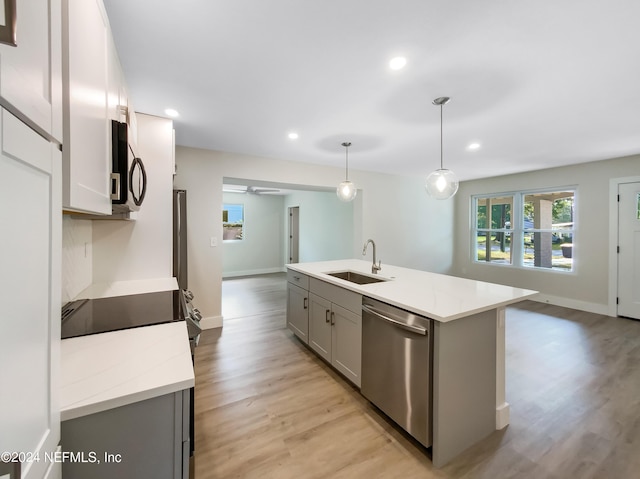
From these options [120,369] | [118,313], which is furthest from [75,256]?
[120,369]

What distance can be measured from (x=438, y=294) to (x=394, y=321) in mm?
432

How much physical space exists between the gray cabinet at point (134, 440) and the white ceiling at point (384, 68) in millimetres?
1790

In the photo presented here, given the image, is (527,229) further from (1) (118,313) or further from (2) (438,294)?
(1) (118,313)

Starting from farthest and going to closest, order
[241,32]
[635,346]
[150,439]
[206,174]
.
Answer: [206,174] → [635,346] → [241,32] → [150,439]

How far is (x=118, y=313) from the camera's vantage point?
1.53 meters

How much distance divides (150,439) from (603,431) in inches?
109

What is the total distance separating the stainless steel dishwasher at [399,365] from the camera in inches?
63.4

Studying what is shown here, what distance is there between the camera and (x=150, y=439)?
0.87 m

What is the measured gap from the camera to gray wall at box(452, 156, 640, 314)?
4305mm

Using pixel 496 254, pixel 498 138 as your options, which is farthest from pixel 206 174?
pixel 496 254

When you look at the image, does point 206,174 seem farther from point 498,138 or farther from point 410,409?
point 498,138

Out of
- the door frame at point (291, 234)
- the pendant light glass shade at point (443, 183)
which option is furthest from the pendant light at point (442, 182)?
the door frame at point (291, 234)

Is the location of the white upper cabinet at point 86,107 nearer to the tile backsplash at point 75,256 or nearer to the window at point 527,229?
the tile backsplash at point 75,256

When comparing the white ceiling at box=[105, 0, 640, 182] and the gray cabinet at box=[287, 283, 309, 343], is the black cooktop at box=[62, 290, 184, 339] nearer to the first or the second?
the gray cabinet at box=[287, 283, 309, 343]
